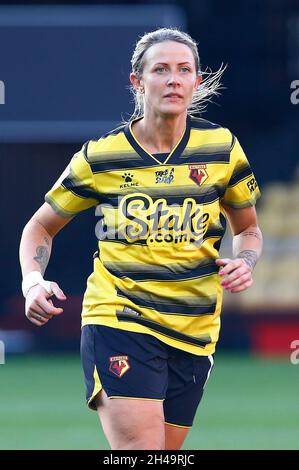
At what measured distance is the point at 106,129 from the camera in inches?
568

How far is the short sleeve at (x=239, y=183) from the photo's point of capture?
534 cm

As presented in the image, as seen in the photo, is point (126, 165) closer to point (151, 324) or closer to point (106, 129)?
point (151, 324)

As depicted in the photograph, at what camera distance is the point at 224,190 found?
535 centimetres

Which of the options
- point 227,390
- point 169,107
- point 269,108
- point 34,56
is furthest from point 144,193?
point 269,108

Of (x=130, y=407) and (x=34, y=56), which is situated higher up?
(x=34, y=56)

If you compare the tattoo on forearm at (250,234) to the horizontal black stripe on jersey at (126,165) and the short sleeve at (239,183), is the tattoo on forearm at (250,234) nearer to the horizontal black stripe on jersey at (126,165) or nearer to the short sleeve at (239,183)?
the short sleeve at (239,183)

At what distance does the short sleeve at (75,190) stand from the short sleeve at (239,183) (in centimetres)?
54

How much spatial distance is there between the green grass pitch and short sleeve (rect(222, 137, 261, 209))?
3.14 meters

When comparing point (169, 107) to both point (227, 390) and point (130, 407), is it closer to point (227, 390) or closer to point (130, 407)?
point (130, 407)

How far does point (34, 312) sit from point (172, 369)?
2.00 feet

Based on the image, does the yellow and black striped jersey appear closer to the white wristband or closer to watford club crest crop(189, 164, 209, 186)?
watford club crest crop(189, 164, 209, 186)

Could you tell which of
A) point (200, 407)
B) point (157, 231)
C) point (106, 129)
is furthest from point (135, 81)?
point (106, 129)

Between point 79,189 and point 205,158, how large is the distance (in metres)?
0.51

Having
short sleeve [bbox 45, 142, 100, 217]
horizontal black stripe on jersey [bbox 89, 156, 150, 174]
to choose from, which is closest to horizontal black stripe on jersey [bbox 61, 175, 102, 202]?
short sleeve [bbox 45, 142, 100, 217]
